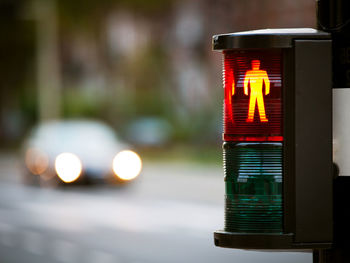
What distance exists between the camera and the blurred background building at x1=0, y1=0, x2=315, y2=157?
1855 inches

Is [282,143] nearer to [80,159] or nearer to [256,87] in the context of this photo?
[256,87]

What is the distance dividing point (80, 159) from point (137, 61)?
2810 cm

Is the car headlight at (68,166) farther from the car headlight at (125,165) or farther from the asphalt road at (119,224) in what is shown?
the car headlight at (125,165)

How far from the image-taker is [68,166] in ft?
84.7

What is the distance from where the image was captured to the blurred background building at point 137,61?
4712 cm

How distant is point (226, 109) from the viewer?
11.8ft

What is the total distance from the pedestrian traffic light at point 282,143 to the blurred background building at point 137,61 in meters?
40.3

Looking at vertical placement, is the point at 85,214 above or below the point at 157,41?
below

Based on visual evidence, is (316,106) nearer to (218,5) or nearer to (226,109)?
(226,109)

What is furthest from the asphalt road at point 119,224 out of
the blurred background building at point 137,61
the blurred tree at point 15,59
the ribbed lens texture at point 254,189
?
the blurred tree at point 15,59

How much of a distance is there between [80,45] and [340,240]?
6385 cm

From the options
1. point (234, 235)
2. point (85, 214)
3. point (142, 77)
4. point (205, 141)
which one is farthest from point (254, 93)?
point (142, 77)

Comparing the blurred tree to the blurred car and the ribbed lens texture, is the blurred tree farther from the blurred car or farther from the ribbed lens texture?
the ribbed lens texture

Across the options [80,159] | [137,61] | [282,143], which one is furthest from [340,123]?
[137,61]
